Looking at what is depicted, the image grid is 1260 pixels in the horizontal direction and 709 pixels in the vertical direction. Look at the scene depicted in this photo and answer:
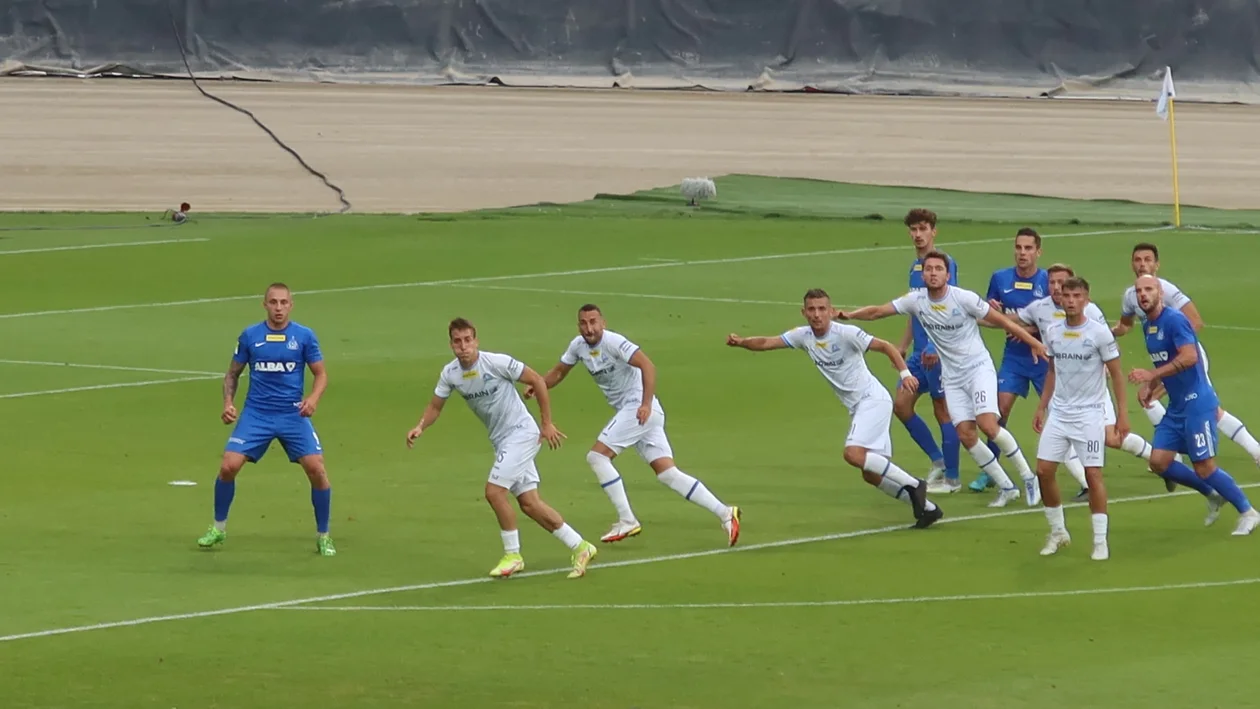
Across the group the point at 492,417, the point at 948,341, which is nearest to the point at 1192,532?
the point at 948,341

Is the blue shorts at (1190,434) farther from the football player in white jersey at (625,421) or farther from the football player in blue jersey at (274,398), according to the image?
the football player in blue jersey at (274,398)

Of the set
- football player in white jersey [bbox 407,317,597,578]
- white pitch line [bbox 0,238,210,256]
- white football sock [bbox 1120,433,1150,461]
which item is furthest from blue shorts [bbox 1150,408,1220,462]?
white pitch line [bbox 0,238,210,256]

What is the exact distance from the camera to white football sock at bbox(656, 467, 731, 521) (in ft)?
53.4

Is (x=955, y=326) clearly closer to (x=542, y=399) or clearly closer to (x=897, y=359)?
(x=897, y=359)

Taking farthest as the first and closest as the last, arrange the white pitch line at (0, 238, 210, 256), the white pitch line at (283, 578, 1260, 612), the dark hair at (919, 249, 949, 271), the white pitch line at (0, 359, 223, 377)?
1. the white pitch line at (0, 238, 210, 256)
2. the white pitch line at (0, 359, 223, 377)
3. the dark hair at (919, 249, 949, 271)
4. the white pitch line at (283, 578, 1260, 612)

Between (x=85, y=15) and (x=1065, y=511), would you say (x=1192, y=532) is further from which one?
(x=85, y=15)

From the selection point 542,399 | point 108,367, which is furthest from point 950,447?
point 108,367

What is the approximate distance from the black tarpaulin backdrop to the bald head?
2042 inches

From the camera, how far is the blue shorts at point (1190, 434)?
1627 centimetres

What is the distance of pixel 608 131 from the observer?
55.7 m

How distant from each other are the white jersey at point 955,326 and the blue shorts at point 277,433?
4854 mm

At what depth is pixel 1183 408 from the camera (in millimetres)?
16391

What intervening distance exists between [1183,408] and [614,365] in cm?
405

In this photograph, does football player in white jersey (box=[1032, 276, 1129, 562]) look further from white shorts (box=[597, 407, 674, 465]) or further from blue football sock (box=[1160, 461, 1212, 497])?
white shorts (box=[597, 407, 674, 465])
